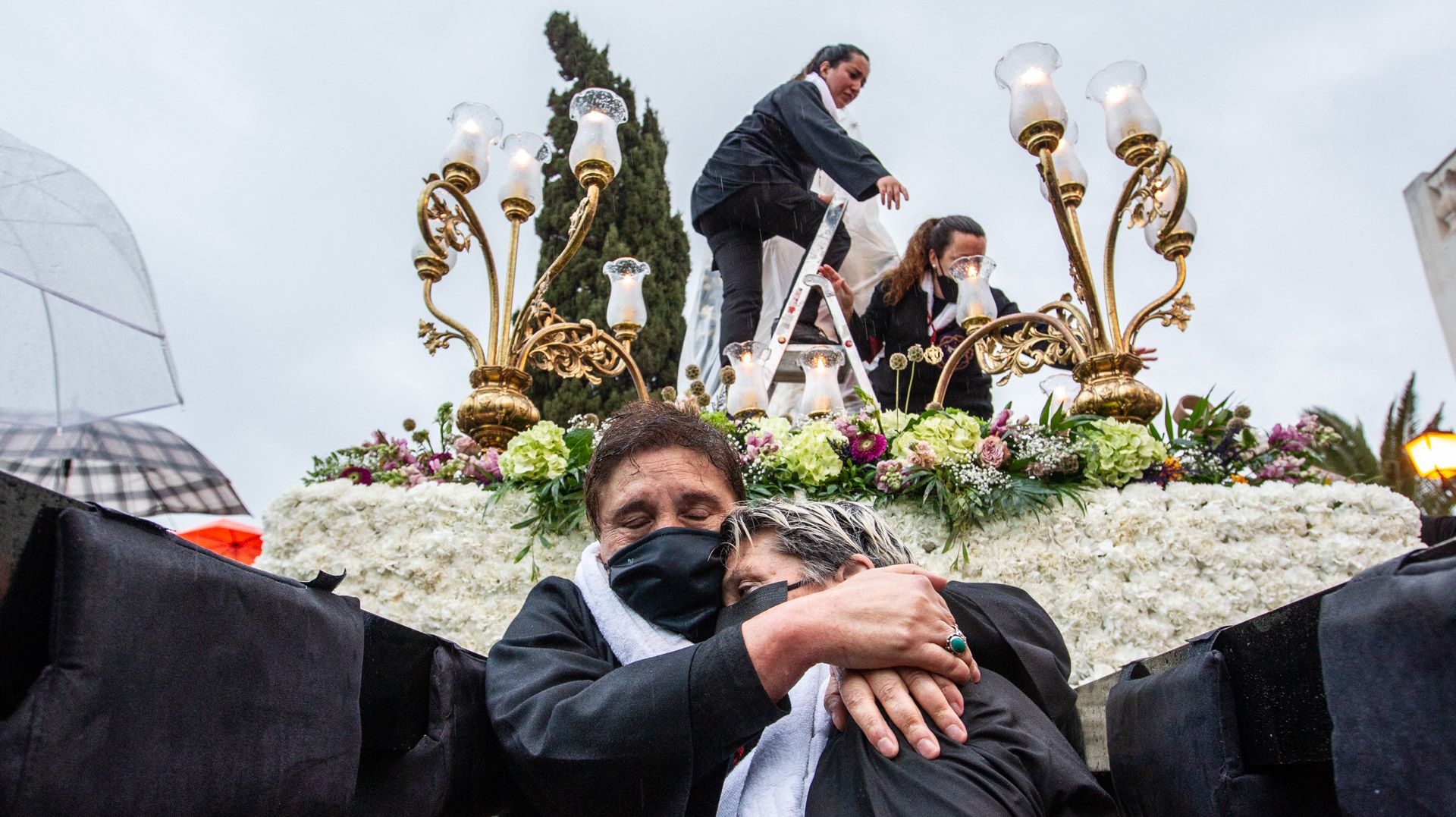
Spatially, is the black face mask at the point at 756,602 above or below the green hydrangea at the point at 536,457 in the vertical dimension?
below

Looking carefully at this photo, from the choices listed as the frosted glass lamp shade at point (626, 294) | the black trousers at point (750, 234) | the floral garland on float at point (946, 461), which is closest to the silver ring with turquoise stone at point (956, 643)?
the floral garland on float at point (946, 461)

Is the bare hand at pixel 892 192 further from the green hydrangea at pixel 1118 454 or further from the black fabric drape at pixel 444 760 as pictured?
the black fabric drape at pixel 444 760

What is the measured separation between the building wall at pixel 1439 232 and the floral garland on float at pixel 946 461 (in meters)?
24.0

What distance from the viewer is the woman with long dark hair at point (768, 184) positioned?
5.61 metres

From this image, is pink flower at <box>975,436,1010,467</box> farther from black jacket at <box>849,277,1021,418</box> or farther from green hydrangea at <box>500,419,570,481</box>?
black jacket at <box>849,277,1021,418</box>

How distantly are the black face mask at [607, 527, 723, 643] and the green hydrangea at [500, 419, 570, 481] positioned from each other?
144 cm

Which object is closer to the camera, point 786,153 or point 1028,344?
point 1028,344

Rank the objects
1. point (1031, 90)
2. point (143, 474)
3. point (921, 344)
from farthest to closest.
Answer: point (921, 344) < point (143, 474) < point (1031, 90)

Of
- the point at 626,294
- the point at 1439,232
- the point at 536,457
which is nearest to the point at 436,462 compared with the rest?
the point at 536,457

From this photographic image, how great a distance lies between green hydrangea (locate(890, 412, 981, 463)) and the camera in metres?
3.22

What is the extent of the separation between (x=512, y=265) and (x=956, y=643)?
364 cm

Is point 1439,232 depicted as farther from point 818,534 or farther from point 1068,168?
point 818,534

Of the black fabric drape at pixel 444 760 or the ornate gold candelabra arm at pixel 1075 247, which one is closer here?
the black fabric drape at pixel 444 760

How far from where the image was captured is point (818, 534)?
1.83m
